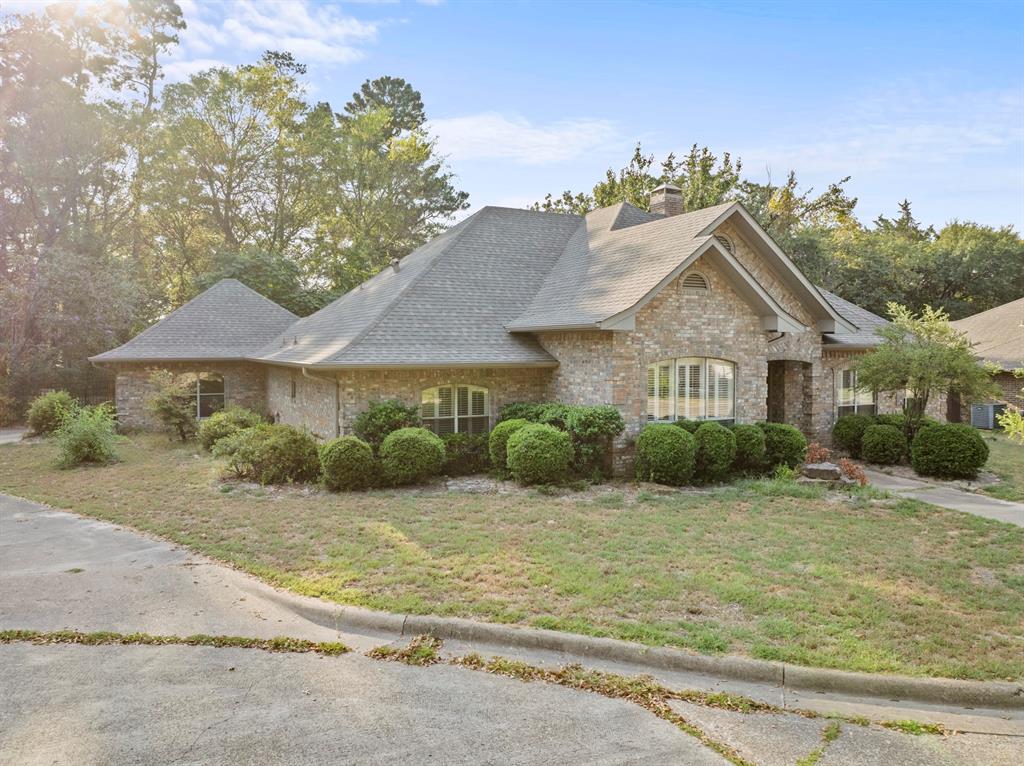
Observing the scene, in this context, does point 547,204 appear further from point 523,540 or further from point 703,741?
point 703,741

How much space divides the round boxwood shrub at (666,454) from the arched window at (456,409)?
3828 millimetres

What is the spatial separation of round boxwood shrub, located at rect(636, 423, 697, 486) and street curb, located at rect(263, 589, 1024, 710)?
→ 713 centimetres

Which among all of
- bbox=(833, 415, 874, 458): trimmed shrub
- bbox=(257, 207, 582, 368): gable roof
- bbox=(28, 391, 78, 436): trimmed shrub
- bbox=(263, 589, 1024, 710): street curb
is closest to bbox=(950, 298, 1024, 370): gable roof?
bbox=(833, 415, 874, 458): trimmed shrub

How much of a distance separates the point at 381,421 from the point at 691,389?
6.78 metres

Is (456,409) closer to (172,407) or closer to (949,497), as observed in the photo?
(172,407)

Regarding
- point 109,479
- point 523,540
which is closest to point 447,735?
point 523,540

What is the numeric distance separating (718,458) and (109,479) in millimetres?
12491

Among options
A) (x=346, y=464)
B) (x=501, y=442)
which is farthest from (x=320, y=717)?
(x=501, y=442)

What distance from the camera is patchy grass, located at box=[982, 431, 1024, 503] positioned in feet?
40.1

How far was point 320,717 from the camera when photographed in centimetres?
456

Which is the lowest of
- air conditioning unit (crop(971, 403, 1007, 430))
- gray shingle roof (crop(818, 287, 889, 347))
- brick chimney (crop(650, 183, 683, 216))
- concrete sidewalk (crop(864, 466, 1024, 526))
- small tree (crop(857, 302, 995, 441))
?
concrete sidewalk (crop(864, 466, 1024, 526))

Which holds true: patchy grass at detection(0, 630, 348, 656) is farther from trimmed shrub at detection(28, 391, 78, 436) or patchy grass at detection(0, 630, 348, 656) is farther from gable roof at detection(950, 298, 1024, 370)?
gable roof at detection(950, 298, 1024, 370)

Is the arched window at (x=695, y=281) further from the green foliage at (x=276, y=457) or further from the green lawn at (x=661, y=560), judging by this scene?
the green foliage at (x=276, y=457)

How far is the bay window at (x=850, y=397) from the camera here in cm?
1794
